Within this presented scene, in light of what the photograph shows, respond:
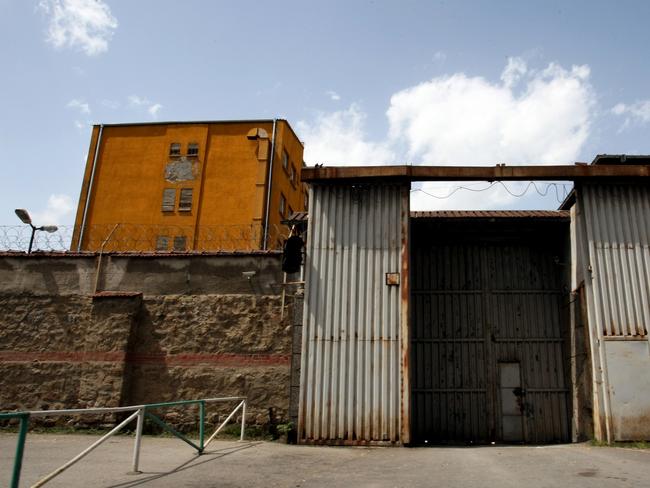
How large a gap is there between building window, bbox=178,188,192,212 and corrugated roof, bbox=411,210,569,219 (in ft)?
58.5

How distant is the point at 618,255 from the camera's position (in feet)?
34.5

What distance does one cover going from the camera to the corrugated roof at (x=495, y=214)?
1166cm

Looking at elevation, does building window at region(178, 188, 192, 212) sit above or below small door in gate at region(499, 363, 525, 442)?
above

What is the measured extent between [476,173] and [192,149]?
2087 centimetres

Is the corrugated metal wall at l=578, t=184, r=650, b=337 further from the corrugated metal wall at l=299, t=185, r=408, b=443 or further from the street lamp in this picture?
the street lamp

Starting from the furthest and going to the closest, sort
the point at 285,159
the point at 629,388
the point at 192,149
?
the point at 285,159
the point at 192,149
the point at 629,388

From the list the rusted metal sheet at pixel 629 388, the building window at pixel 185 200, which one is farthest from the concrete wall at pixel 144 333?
the building window at pixel 185 200

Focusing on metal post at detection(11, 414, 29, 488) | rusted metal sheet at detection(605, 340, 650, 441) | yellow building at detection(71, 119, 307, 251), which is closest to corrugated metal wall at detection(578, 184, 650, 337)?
rusted metal sheet at detection(605, 340, 650, 441)

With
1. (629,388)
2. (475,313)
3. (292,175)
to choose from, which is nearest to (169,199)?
(292,175)

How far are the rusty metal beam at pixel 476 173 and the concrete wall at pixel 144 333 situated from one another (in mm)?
2378

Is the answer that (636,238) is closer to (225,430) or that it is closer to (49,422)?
(225,430)

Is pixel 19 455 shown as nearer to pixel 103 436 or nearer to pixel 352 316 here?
pixel 103 436

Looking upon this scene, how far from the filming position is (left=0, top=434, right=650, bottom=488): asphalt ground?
6094 millimetres

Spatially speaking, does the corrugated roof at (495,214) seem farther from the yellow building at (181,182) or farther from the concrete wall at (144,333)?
the yellow building at (181,182)
